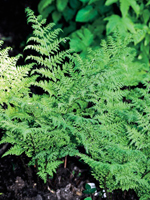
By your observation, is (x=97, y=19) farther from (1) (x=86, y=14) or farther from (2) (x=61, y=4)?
(2) (x=61, y=4)

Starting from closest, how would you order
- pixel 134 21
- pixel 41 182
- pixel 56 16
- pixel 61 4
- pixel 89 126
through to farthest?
pixel 89 126 → pixel 41 182 → pixel 134 21 → pixel 61 4 → pixel 56 16

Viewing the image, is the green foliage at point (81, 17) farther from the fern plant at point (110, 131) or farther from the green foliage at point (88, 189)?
the green foliage at point (88, 189)

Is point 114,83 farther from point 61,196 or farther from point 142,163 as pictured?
point 61,196

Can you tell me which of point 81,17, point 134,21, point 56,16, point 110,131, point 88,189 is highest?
point 56,16

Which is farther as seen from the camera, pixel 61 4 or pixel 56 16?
pixel 56 16

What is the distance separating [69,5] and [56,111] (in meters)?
2.09

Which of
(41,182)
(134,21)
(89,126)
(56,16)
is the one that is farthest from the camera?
(56,16)

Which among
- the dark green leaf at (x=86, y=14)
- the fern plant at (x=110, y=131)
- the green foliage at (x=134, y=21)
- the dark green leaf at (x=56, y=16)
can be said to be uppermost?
the dark green leaf at (x=56, y=16)

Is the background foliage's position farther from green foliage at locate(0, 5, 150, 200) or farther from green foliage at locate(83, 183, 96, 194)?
green foliage at locate(83, 183, 96, 194)

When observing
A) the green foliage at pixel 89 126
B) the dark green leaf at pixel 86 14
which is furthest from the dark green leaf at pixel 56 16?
the green foliage at pixel 89 126

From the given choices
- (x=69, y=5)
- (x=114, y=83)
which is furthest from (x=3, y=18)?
(x=114, y=83)

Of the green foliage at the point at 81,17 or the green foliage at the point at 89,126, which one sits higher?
the green foliage at the point at 81,17

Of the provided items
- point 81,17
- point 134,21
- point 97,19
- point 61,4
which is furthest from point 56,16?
point 134,21

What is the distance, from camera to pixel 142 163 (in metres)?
1.71
